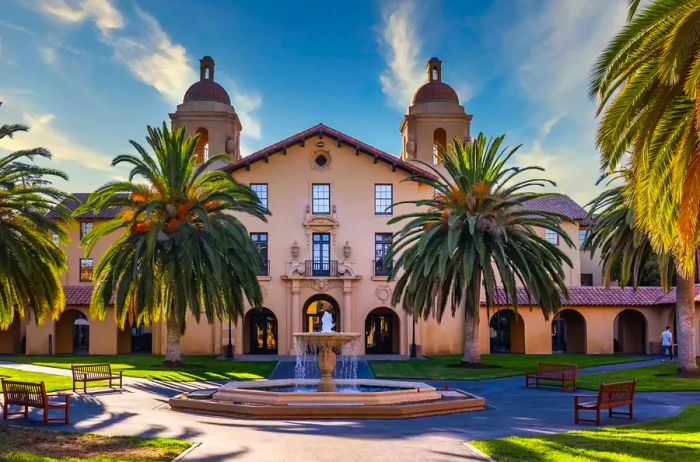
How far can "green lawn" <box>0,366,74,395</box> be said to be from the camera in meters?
24.6

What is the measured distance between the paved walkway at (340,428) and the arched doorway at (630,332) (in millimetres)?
25810

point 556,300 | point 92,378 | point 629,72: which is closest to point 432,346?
point 556,300

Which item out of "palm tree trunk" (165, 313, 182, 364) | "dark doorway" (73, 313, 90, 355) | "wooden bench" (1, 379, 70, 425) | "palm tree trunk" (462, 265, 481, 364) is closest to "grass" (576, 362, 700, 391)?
"palm tree trunk" (462, 265, 481, 364)

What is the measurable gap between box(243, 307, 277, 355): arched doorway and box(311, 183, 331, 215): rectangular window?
21.2 ft

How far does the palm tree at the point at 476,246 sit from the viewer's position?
29719mm

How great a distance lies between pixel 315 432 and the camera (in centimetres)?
1496

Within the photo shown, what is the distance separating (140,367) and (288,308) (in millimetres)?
9921

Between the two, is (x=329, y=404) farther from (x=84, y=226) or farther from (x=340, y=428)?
(x=84, y=226)

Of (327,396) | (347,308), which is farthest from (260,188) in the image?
(327,396)

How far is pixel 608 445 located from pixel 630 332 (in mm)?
37040

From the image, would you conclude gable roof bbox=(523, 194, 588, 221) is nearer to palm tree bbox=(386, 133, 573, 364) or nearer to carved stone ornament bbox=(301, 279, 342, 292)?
carved stone ornament bbox=(301, 279, 342, 292)

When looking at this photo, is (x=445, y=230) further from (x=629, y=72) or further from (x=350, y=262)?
(x=629, y=72)

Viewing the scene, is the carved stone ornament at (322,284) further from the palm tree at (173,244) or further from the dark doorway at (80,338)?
the dark doorway at (80,338)

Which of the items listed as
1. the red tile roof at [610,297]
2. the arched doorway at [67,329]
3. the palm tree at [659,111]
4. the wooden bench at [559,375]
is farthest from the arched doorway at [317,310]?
the palm tree at [659,111]
